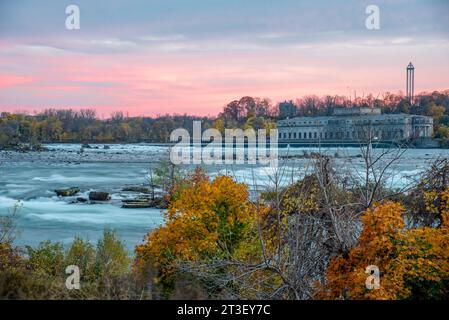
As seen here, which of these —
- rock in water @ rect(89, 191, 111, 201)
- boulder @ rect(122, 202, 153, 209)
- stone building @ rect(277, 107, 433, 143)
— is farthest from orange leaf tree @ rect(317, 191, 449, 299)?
stone building @ rect(277, 107, 433, 143)

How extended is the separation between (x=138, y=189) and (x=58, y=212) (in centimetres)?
995

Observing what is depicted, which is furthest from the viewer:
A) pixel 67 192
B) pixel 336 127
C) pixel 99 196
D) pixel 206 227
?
pixel 336 127

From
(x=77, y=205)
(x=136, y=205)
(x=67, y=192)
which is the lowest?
(x=77, y=205)

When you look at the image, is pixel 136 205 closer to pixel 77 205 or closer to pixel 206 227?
pixel 77 205

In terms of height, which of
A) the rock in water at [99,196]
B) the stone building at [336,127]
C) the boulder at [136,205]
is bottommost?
the boulder at [136,205]

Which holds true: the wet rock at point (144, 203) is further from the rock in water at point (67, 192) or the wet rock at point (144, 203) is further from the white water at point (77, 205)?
the rock in water at point (67, 192)

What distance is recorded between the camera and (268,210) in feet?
54.1

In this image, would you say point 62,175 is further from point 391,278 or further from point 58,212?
point 391,278

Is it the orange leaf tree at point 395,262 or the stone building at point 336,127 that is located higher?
the stone building at point 336,127

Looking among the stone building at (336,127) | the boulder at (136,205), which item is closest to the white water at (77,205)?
the boulder at (136,205)

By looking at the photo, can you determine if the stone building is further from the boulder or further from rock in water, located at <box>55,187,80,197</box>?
the boulder

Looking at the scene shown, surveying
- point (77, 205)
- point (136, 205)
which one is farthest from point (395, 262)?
point (77, 205)

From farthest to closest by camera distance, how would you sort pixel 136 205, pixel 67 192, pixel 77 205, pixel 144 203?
1. pixel 67 192
2. pixel 77 205
3. pixel 144 203
4. pixel 136 205
